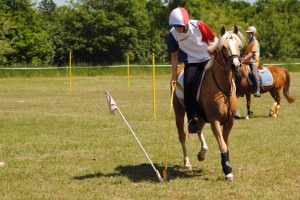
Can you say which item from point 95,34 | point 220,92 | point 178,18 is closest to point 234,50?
point 220,92

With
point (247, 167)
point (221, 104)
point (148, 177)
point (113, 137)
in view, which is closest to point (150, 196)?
point (148, 177)

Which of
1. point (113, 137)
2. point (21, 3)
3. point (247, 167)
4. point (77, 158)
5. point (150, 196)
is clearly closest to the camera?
point (150, 196)

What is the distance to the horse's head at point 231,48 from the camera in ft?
22.6

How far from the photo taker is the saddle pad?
16391 millimetres

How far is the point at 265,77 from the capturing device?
54.0 feet

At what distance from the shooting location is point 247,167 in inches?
328

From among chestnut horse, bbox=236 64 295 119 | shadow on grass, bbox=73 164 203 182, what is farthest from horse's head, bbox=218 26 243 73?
chestnut horse, bbox=236 64 295 119

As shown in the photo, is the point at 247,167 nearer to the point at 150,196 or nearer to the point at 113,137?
the point at 150,196

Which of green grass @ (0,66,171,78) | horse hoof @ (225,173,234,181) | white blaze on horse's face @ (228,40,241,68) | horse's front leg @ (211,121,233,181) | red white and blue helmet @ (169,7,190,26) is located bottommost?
green grass @ (0,66,171,78)

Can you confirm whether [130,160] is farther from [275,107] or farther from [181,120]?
[275,107]

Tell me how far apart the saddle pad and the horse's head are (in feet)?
31.1

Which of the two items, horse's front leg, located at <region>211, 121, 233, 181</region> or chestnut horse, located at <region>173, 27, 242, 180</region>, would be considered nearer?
chestnut horse, located at <region>173, 27, 242, 180</region>

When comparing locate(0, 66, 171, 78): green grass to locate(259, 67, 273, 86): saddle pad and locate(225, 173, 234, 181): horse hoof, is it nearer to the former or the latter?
locate(259, 67, 273, 86): saddle pad

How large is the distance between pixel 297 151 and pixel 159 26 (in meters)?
71.3
